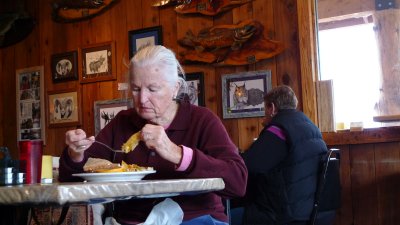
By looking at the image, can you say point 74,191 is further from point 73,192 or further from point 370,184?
point 370,184

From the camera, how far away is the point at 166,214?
1.55 m

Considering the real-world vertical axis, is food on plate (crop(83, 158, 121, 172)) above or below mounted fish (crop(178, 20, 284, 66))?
below

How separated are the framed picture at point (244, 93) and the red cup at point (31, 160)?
2.38 metres

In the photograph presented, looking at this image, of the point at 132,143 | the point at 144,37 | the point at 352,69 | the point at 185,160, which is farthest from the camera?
the point at 144,37

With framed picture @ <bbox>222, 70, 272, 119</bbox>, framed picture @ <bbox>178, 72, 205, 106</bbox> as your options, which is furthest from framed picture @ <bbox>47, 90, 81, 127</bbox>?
framed picture @ <bbox>222, 70, 272, 119</bbox>

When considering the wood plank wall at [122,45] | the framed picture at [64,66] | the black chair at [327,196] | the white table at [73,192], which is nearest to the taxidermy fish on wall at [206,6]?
the wood plank wall at [122,45]

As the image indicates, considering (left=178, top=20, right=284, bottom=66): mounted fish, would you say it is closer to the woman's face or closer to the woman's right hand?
the woman's face

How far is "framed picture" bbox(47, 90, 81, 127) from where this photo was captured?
466cm

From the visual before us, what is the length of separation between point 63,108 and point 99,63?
57 centimetres

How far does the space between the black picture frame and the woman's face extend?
6.95ft

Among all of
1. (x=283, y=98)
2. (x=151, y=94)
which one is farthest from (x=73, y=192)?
(x=283, y=98)

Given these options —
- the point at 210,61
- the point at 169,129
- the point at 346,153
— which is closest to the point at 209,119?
the point at 169,129

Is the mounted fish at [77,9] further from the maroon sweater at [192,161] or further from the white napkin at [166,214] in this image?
the white napkin at [166,214]

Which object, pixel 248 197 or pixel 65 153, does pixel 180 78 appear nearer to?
pixel 65 153
